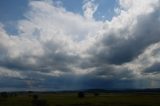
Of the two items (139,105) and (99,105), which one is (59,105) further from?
(139,105)

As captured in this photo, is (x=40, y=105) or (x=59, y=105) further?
(x=40, y=105)

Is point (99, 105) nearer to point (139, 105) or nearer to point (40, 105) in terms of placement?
point (139, 105)

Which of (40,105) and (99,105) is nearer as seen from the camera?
(99,105)

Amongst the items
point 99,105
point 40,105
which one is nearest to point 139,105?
point 99,105

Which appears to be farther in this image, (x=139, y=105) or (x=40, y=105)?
(x=40, y=105)

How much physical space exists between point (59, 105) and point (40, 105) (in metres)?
12.6

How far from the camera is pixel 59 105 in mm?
102000

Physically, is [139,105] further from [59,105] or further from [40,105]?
[40,105]

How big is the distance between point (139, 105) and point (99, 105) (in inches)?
551

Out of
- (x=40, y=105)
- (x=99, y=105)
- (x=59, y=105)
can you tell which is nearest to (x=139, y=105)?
(x=99, y=105)

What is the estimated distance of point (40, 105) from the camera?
365ft

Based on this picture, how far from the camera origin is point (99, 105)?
99.0m
